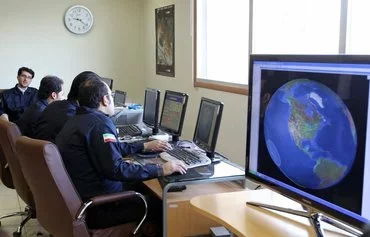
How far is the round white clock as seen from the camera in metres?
6.52

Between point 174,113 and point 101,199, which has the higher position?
point 174,113

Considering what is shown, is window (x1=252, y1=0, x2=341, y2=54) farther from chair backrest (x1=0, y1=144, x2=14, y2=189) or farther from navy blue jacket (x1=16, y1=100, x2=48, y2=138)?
chair backrest (x1=0, y1=144, x2=14, y2=189)

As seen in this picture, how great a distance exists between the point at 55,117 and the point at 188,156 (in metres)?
1.19

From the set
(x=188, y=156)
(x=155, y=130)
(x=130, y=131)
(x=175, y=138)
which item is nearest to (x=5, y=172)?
(x=130, y=131)

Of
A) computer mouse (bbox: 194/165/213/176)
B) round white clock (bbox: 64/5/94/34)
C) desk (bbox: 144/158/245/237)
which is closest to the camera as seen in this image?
desk (bbox: 144/158/245/237)

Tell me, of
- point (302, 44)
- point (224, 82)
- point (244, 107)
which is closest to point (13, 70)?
point (224, 82)

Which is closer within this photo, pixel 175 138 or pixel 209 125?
pixel 209 125

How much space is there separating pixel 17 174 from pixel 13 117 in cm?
271

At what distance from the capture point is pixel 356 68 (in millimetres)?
1291

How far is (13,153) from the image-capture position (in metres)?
2.78

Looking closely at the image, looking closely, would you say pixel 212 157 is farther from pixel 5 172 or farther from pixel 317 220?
pixel 5 172

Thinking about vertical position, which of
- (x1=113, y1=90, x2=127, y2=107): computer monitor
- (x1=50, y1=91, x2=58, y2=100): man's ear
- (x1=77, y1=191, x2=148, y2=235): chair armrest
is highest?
(x1=50, y1=91, x2=58, y2=100): man's ear

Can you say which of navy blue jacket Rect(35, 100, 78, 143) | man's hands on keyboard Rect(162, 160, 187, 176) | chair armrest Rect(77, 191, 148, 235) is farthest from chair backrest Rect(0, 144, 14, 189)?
man's hands on keyboard Rect(162, 160, 187, 176)

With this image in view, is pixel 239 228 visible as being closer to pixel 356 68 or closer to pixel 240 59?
pixel 356 68
